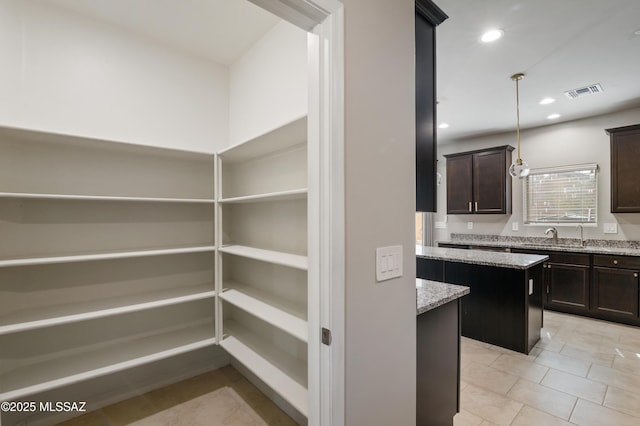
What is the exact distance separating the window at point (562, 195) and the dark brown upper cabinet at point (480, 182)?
0.34 m

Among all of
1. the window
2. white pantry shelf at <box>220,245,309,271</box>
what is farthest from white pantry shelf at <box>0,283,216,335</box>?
the window

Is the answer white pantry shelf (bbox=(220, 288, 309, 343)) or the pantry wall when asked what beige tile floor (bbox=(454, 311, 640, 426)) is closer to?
white pantry shelf (bbox=(220, 288, 309, 343))

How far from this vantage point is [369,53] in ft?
3.78

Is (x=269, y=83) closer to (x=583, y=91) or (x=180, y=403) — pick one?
Result: (x=180, y=403)

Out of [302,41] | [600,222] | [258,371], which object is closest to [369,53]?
[302,41]

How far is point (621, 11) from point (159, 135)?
11.8 feet

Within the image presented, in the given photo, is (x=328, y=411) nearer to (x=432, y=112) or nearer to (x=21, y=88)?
(x=432, y=112)

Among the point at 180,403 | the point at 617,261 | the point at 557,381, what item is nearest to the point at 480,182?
the point at 617,261

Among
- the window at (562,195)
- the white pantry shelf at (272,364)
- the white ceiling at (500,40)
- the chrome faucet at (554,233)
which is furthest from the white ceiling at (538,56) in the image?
the white pantry shelf at (272,364)

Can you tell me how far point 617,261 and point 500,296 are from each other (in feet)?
6.46

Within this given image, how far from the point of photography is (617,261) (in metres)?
3.59

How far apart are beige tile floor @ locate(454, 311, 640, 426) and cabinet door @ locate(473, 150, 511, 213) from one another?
2056mm

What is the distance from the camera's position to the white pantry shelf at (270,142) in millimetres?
1702

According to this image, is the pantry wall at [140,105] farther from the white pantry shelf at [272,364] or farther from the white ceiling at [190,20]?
the white pantry shelf at [272,364]
